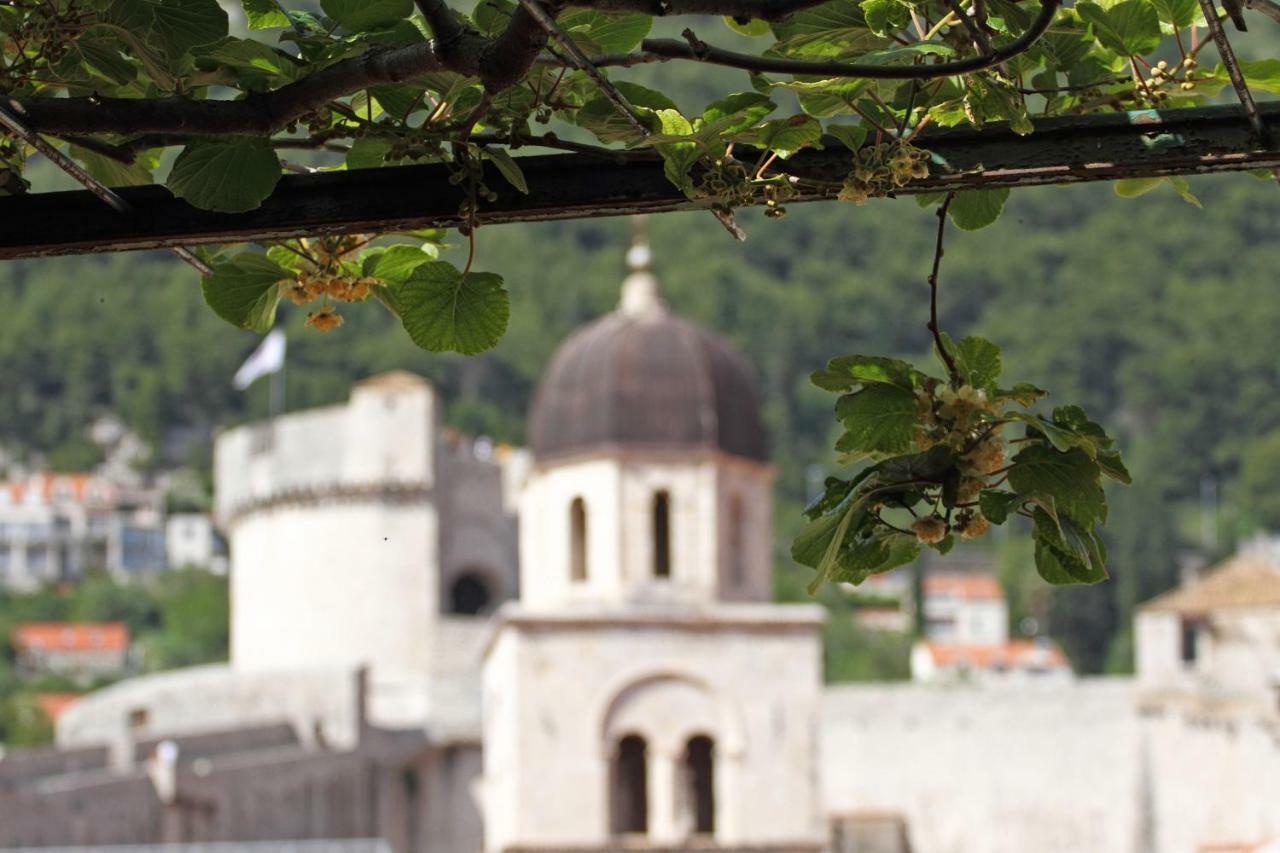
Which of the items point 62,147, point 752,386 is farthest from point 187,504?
point 62,147

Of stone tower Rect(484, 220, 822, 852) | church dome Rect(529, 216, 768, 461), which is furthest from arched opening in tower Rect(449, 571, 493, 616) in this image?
stone tower Rect(484, 220, 822, 852)

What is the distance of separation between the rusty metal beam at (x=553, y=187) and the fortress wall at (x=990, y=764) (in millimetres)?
38594

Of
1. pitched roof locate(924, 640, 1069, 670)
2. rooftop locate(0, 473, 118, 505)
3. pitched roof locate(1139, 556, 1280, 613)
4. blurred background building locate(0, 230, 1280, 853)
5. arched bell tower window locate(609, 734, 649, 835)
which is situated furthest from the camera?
rooftop locate(0, 473, 118, 505)

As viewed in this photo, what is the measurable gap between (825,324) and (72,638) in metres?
31.1

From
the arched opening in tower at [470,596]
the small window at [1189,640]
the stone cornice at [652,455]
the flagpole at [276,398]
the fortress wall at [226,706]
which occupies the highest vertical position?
the flagpole at [276,398]

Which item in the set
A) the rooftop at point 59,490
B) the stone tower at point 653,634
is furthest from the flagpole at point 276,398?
the stone tower at point 653,634

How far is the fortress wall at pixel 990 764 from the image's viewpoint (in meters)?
42.0

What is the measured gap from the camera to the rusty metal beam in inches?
140

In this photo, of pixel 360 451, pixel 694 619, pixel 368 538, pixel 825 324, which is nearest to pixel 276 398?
pixel 825 324

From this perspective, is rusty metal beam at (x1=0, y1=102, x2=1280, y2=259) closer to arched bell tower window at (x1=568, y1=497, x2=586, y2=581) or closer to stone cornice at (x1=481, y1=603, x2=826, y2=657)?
stone cornice at (x1=481, y1=603, x2=826, y2=657)

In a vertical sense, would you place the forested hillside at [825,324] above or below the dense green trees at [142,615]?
above

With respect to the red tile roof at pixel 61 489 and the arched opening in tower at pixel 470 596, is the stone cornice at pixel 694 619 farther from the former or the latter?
the red tile roof at pixel 61 489

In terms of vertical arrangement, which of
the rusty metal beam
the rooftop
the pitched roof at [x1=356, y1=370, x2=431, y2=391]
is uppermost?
the rooftop

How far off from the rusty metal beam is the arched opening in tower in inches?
2037
